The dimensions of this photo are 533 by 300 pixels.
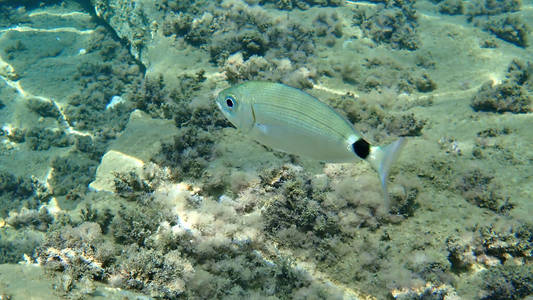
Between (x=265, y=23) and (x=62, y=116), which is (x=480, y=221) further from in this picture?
Result: (x=62, y=116)

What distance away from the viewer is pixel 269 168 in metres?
4.04

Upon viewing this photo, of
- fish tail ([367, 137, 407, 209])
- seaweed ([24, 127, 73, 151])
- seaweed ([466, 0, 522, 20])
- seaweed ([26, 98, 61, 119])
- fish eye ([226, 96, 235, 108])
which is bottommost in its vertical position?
seaweed ([24, 127, 73, 151])

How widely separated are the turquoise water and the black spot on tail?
2.54 feet

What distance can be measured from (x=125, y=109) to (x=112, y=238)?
20.6 feet

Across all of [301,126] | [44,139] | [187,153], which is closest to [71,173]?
[44,139]

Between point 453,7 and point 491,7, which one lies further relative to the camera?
point 453,7

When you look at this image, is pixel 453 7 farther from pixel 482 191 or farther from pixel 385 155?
pixel 385 155

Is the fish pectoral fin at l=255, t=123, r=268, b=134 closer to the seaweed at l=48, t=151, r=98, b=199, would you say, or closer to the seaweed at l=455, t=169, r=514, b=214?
the seaweed at l=455, t=169, r=514, b=214

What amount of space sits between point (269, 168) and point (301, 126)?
2103mm

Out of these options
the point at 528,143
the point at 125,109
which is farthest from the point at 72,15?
the point at 528,143

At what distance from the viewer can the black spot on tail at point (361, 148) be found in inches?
76.2

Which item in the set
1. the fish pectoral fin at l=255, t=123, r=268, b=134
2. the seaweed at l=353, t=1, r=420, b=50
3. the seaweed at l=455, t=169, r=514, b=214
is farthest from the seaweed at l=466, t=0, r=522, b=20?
the fish pectoral fin at l=255, t=123, r=268, b=134

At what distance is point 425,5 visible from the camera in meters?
12.0

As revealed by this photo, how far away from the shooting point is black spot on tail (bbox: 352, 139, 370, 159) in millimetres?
1937
